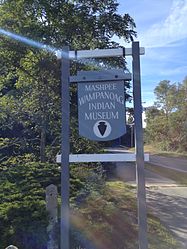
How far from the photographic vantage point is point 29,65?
10.0 metres

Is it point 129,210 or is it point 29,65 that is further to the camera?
point 29,65

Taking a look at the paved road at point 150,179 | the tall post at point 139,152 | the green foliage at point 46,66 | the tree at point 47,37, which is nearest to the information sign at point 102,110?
the tall post at point 139,152

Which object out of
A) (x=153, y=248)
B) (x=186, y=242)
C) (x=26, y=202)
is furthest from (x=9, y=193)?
(x=186, y=242)

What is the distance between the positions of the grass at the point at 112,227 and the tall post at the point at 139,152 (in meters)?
1.29

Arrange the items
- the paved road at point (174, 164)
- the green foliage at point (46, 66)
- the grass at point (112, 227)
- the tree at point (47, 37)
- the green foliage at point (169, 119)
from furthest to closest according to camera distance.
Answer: the green foliage at point (169, 119)
the paved road at point (174, 164)
the tree at point (47, 37)
the green foliage at point (46, 66)
the grass at point (112, 227)

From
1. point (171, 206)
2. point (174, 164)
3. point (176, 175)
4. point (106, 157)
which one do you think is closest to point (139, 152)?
point (106, 157)

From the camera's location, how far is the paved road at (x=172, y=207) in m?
7.33

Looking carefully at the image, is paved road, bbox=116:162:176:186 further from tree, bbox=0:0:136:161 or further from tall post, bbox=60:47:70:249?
tall post, bbox=60:47:70:249

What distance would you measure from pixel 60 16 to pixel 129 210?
15.3 ft

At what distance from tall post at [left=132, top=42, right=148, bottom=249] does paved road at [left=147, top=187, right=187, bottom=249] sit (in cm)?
198

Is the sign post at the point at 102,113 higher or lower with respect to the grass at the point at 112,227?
higher

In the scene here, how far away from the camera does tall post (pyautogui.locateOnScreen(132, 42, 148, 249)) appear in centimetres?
455

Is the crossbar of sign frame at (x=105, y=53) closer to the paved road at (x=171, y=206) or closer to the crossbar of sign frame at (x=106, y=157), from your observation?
the crossbar of sign frame at (x=106, y=157)

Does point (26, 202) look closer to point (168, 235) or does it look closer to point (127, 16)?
point (168, 235)
